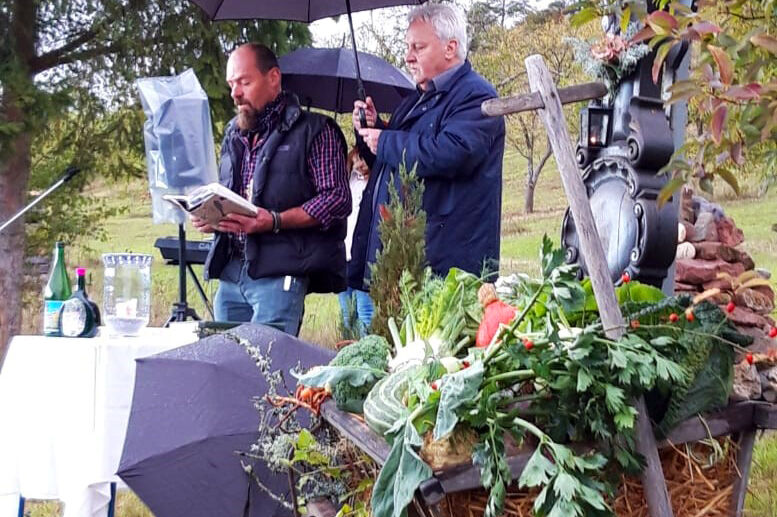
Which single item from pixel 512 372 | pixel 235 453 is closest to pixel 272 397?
pixel 235 453

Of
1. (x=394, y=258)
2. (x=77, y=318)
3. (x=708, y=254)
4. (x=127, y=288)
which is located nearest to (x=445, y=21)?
(x=127, y=288)

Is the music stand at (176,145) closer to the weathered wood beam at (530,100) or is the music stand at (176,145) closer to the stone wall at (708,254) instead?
the stone wall at (708,254)

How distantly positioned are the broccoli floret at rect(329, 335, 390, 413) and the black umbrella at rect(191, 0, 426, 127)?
2875mm

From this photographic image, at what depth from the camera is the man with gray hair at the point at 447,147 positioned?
12.0 ft

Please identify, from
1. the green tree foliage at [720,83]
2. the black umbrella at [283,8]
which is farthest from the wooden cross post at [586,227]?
the black umbrella at [283,8]

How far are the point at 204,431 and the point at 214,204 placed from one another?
1564 mm

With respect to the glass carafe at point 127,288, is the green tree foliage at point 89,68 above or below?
above

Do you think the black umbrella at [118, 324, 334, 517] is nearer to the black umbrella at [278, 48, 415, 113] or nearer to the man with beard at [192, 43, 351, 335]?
the man with beard at [192, 43, 351, 335]

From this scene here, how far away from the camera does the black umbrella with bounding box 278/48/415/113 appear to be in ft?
19.7

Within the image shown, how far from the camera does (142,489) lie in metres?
2.36

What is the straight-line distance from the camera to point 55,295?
3.62 meters

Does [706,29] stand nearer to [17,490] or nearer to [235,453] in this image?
[235,453]

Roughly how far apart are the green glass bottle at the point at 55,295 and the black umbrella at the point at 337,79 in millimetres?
2581

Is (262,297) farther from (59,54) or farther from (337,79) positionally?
(59,54)
